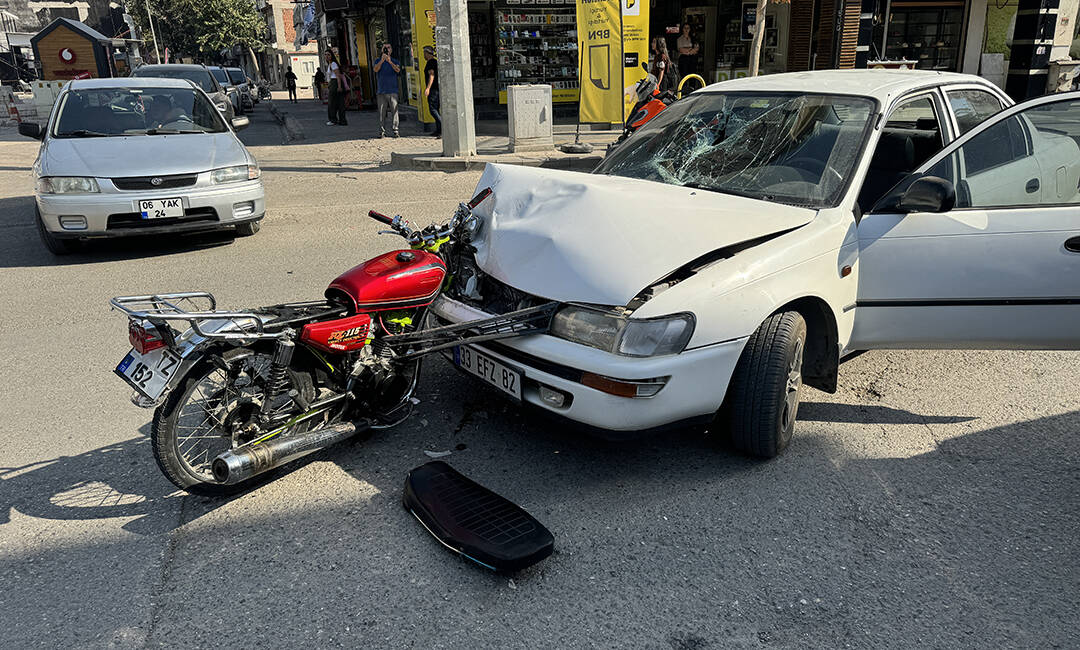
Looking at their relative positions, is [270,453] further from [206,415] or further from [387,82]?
[387,82]

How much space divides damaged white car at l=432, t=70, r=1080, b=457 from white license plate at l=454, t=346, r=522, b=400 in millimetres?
10

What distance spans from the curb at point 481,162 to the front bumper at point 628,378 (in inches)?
385

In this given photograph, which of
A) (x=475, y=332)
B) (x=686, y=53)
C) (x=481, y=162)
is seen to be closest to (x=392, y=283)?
(x=475, y=332)

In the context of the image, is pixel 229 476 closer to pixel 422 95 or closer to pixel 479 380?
pixel 479 380

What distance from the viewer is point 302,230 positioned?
28.7 ft

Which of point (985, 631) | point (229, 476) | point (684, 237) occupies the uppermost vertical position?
point (684, 237)

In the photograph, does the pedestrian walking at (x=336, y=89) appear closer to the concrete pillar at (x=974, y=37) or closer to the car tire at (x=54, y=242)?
the car tire at (x=54, y=242)

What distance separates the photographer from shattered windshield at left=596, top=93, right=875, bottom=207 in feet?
13.2

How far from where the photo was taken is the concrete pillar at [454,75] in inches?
495

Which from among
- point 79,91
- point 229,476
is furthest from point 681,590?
point 79,91

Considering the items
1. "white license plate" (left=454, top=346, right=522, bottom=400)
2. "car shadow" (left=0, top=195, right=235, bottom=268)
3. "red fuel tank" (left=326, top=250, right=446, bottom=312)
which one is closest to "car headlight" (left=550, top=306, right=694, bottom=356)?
"white license plate" (left=454, top=346, right=522, bottom=400)

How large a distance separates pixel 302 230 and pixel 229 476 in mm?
5912

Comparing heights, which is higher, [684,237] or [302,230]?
[684,237]

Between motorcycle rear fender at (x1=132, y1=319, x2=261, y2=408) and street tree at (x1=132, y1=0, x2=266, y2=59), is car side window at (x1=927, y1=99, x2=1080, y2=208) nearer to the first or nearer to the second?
motorcycle rear fender at (x1=132, y1=319, x2=261, y2=408)
